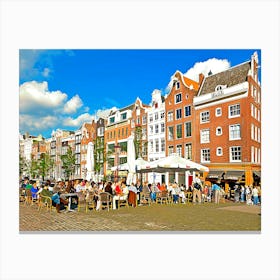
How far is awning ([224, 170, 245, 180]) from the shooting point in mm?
12062

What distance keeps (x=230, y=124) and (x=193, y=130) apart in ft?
6.87

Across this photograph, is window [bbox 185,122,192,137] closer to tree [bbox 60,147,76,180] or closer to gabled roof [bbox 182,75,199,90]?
gabled roof [bbox 182,75,199,90]

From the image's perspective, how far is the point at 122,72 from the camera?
11602 mm

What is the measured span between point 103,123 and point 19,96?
453 centimetres

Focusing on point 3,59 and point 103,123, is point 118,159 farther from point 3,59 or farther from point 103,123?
point 3,59

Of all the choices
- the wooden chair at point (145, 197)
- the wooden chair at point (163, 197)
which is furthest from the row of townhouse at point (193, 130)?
the wooden chair at point (145, 197)

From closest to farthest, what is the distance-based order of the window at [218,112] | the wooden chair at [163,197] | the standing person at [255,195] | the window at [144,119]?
the standing person at [255,195], the wooden chair at [163,197], the window at [218,112], the window at [144,119]

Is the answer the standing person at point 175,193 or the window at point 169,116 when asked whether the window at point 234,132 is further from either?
the window at point 169,116

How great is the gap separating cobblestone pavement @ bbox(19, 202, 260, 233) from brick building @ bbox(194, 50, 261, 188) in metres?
1.84

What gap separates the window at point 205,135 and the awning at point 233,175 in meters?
1.72

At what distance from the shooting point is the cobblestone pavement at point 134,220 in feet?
31.9
